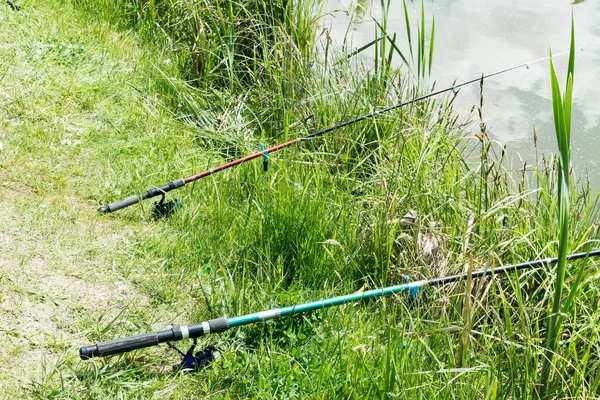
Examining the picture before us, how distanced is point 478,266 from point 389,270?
0.37 meters

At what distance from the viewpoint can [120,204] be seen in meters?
3.43

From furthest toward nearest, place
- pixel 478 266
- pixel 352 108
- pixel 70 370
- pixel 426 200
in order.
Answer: pixel 352 108 → pixel 426 200 → pixel 478 266 → pixel 70 370

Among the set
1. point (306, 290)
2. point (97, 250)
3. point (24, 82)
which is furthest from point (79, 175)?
point (306, 290)

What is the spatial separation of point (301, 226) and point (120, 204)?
78 centimetres

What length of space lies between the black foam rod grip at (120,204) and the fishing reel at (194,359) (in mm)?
964

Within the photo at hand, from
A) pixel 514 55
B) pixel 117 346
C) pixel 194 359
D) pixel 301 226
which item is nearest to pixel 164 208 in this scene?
pixel 301 226

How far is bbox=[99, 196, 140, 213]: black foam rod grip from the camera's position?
3.42 metres

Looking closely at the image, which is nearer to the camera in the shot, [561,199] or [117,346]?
[561,199]

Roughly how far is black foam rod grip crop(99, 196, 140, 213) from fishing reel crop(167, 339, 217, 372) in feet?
3.16

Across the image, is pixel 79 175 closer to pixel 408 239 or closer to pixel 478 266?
pixel 408 239

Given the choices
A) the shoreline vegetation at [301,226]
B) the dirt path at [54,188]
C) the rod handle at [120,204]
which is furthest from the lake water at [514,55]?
the rod handle at [120,204]

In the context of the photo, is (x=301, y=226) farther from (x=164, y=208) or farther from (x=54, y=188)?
(x=54, y=188)

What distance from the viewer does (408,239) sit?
320 centimetres

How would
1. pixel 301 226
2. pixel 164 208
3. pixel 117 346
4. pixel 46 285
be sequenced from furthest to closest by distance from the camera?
pixel 164 208 < pixel 301 226 < pixel 46 285 < pixel 117 346
